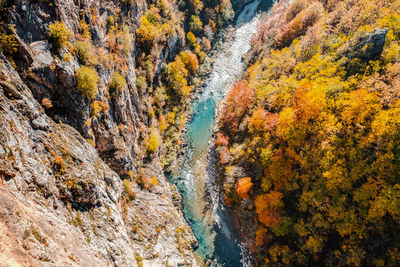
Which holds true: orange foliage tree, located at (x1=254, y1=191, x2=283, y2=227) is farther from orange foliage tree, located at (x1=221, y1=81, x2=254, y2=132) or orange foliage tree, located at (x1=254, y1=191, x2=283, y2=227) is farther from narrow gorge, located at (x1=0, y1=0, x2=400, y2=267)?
orange foliage tree, located at (x1=221, y1=81, x2=254, y2=132)

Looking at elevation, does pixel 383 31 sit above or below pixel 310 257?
above

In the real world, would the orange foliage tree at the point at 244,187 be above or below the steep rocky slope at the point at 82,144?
below

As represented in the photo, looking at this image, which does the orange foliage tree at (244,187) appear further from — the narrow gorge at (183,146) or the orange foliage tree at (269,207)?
the orange foliage tree at (269,207)

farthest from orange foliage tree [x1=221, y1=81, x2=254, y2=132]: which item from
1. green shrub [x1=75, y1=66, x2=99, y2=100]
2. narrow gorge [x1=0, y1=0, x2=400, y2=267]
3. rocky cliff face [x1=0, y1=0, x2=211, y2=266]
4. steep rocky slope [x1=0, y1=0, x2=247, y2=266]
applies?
green shrub [x1=75, y1=66, x2=99, y2=100]

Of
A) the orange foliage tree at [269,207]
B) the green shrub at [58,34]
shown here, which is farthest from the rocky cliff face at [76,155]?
the orange foliage tree at [269,207]

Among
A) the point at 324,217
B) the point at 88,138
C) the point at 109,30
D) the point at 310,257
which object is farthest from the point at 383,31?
the point at 88,138

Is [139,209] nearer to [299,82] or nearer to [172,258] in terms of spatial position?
[172,258]
